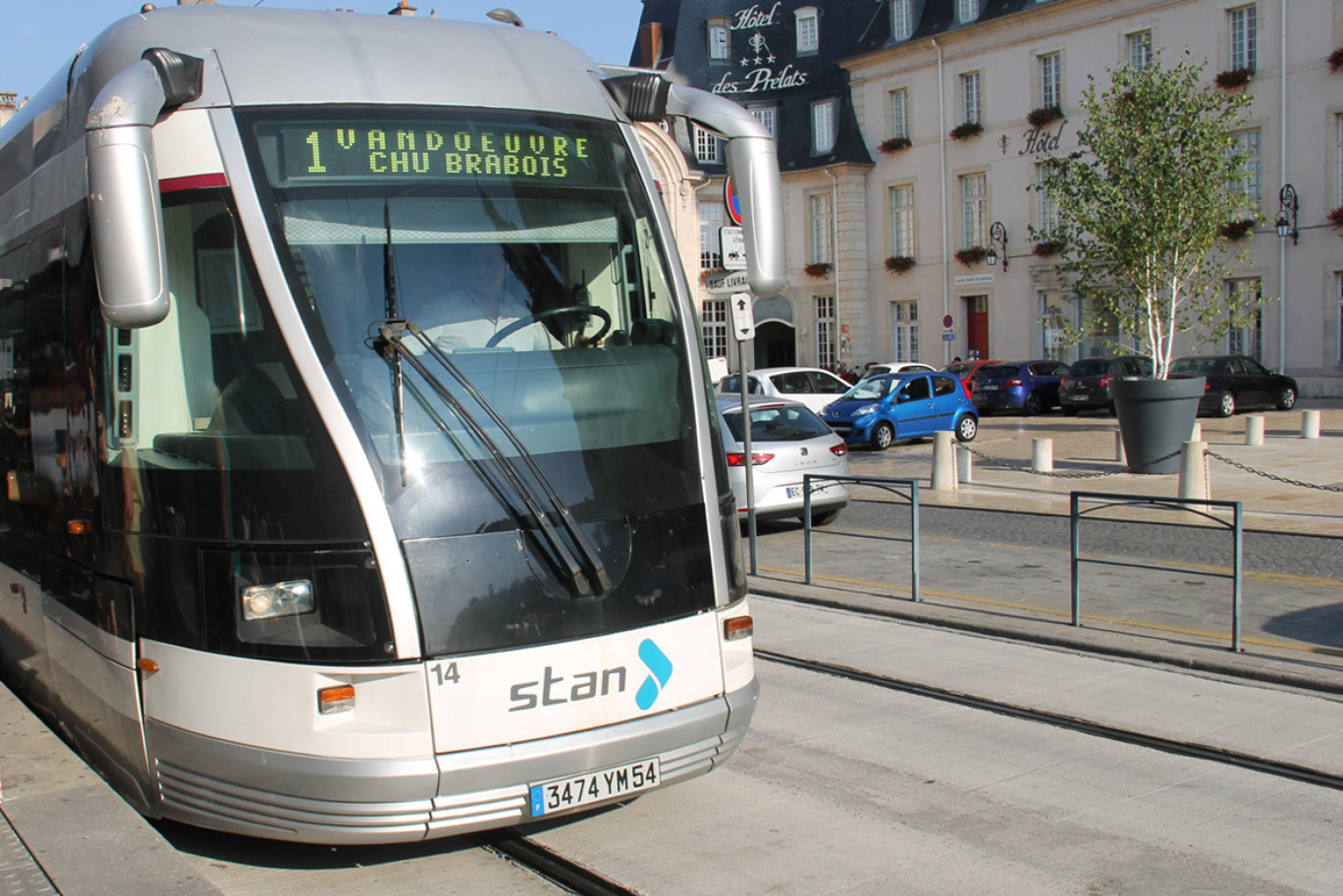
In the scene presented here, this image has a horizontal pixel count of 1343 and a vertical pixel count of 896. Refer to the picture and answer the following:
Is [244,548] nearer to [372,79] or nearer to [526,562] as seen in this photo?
[526,562]

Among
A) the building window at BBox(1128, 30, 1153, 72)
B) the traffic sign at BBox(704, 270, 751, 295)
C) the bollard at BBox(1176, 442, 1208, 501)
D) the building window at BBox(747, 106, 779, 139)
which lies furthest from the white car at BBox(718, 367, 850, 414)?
the building window at BBox(747, 106, 779, 139)

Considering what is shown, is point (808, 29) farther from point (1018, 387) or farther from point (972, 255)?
point (1018, 387)

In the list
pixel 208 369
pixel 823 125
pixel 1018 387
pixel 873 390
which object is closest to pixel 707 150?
pixel 823 125

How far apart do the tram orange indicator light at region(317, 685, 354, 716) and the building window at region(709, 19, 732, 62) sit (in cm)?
5088

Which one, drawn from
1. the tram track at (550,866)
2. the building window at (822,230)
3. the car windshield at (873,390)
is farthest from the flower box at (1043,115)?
the tram track at (550,866)

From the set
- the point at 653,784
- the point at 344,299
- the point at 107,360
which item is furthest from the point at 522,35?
the point at 653,784

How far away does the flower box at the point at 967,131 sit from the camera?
4394 cm

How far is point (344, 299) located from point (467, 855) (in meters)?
2.13

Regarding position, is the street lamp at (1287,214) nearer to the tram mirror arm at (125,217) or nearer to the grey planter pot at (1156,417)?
the grey planter pot at (1156,417)

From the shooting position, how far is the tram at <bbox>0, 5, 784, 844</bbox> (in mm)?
4273

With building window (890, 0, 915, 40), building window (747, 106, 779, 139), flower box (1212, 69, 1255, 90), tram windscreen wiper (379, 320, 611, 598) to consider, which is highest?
building window (890, 0, 915, 40)

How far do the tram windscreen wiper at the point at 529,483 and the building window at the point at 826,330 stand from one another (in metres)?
46.0

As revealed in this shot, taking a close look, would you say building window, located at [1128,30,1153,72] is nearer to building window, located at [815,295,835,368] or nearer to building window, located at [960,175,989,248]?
building window, located at [960,175,989,248]

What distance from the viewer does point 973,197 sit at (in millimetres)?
44750
